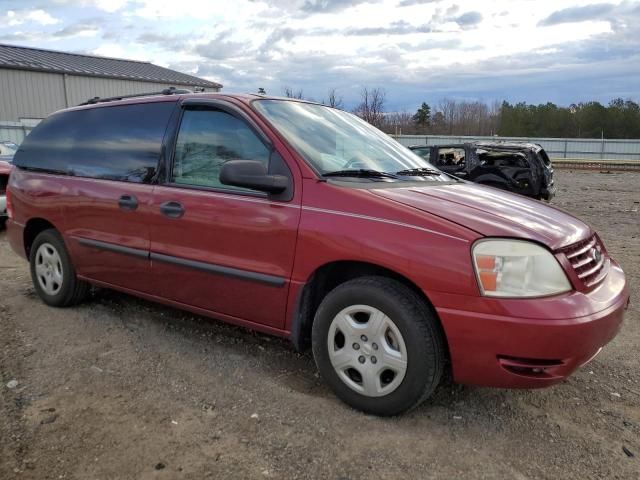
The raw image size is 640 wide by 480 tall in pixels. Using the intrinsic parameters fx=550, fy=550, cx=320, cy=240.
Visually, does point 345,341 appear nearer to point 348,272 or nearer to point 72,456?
point 348,272

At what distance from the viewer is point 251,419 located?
295 cm

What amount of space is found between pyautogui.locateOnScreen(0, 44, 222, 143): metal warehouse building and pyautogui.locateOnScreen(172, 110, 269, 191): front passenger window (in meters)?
26.5

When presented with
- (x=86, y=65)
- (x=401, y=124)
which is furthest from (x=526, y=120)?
(x=86, y=65)

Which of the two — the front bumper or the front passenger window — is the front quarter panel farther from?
the front passenger window

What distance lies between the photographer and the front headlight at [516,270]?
8.53 ft

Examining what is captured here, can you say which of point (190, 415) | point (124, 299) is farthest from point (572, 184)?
point (190, 415)

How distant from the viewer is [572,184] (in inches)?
752

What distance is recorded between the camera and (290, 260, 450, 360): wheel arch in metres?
3.05

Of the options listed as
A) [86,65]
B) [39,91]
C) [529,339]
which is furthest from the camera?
[86,65]

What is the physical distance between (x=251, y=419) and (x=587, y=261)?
1.98m

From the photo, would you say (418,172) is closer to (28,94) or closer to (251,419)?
(251,419)

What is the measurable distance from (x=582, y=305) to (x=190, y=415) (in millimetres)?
2091

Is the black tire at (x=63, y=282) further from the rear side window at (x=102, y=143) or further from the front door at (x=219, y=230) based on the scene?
the front door at (x=219, y=230)

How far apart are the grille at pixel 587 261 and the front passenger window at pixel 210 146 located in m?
1.80
